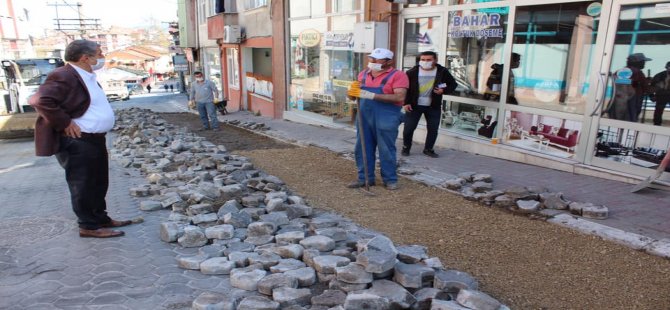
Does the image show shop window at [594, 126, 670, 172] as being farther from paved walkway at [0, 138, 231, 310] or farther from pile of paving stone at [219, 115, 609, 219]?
paved walkway at [0, 138, 231, 310]

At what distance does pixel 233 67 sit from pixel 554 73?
1532 centimetres

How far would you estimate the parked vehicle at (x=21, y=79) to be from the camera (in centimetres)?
1797

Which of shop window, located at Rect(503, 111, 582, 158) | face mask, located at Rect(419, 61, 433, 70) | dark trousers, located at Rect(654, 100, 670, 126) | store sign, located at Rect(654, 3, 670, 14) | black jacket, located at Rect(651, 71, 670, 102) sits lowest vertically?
shop window, located at Rect(503, 111, 582, 158)

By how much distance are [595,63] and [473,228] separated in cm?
322

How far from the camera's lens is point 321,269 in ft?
10.5

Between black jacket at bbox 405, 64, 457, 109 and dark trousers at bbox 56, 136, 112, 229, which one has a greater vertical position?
black jacket at bbox 405, 64, 457, 109

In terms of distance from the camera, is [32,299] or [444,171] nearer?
[32,299]

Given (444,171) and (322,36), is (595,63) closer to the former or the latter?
(444,171)

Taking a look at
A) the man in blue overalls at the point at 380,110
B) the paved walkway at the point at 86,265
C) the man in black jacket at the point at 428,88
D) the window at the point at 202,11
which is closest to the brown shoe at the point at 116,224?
the paved walkway at the point at 86,265

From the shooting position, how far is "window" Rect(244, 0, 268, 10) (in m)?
15.1

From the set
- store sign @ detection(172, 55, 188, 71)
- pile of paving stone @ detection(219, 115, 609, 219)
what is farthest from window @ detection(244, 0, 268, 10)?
store sign @ detection(172, 55, 188, 71)

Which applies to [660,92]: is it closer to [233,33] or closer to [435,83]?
[435,83]

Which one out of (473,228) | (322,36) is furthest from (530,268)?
(322,36)

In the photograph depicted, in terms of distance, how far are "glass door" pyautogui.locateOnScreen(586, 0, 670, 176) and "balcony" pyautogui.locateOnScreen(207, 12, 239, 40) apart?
14363 millimetres
